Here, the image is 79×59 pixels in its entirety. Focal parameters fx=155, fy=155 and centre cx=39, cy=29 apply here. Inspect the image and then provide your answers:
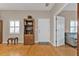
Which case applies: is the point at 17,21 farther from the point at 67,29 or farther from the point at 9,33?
the point at 67,29

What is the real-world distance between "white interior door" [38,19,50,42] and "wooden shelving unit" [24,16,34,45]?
770 mm

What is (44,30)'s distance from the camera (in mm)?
12383

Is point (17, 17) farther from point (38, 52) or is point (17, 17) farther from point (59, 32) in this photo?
point (38, 52)

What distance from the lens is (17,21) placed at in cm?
1208

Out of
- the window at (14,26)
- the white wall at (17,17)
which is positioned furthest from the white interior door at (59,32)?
the window at (14,26)

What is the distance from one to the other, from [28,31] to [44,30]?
138 centimetres

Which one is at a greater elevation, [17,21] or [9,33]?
[17,21]

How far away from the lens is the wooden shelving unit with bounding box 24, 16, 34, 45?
1141 cm

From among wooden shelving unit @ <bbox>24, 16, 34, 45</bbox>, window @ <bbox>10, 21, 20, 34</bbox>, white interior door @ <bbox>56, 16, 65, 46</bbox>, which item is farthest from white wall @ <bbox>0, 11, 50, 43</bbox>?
white interior door @ <bbox>56, 16, 65, 46</bbox>

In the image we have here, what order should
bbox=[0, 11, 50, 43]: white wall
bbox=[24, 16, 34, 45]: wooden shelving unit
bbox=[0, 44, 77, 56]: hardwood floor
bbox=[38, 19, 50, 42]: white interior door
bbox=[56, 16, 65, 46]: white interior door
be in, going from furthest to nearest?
bbox=[38, 19, 50, 42]: white interior door → bbox=[0, 11, 50, 43]: white wall → bbox=[24, 16, 34, 45]: wooden shelving unit → bbox=[56, 16, 65, 46]: white interior door → bbox=[0, 44, 77, 56]: hardwood floor

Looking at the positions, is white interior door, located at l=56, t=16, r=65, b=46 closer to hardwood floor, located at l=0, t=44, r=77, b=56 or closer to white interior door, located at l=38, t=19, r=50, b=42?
hardwood floor, located at l=0, t=44, r=77, b=56

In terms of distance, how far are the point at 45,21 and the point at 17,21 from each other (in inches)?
86.9

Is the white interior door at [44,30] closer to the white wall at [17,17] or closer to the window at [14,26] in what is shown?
the white wall at [17,17]

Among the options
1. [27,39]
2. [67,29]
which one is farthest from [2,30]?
[67,29]
